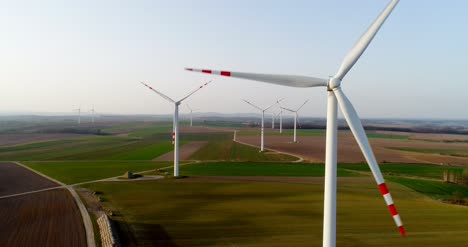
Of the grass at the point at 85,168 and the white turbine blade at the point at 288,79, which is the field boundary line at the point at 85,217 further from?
the white turbine blade at the point at 288,79

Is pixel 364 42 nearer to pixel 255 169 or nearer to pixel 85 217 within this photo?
pixel 85 217

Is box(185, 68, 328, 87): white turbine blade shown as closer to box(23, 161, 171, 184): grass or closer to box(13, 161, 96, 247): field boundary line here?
box(13, 161, 96, 247): field boundary line

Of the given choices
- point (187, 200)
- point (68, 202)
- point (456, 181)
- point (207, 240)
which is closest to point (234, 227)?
point (207, 240)

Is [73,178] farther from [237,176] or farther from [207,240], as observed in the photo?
[207,240]

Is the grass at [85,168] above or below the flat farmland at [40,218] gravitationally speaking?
below

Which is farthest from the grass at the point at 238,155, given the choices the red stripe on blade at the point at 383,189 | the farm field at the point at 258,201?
the red stripe on blade at the point at 383,189

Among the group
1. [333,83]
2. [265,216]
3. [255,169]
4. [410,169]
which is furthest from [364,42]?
[410,169]
